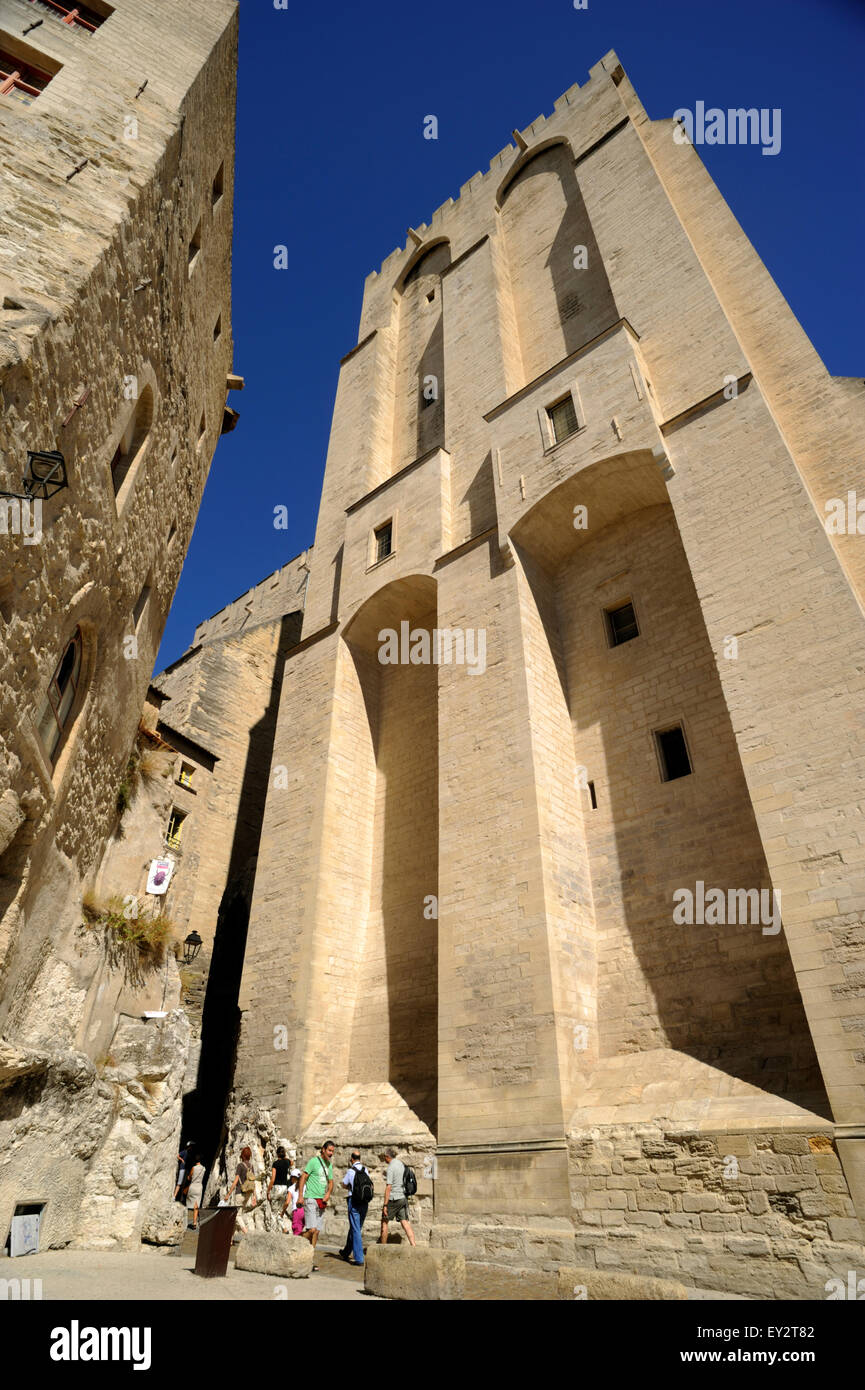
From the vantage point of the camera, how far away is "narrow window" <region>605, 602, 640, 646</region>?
508 inches

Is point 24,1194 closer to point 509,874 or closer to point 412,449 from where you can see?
point 509,874

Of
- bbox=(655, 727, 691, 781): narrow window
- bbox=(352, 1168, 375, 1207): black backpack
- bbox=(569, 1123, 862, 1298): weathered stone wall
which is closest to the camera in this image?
bbox=(569, 1123, 862, 1298): weathered stone wall

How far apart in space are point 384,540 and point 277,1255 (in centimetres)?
1362

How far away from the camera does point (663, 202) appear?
1481cm

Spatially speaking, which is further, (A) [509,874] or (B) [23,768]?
(A) [509,874]

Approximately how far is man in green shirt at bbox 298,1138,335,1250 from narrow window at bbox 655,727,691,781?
22.9 feet

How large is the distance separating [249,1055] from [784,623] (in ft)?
35.7

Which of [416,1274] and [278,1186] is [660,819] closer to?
[416,1274]

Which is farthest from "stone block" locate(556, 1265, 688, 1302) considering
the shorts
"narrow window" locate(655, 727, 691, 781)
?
"narrow window" locate(655, 727, 691, 781)

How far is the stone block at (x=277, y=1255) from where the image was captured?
7.04 m

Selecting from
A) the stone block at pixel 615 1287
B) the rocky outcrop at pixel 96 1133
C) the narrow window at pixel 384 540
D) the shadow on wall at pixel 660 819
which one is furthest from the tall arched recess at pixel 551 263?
the stone block at pixel 615 1287

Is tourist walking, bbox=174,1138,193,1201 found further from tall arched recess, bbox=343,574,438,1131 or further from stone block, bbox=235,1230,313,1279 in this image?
stone block, bbox=235,1230,313,1279

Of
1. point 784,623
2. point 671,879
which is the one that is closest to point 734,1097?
point 671,879

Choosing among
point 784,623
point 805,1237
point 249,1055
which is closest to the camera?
point 805,1237
